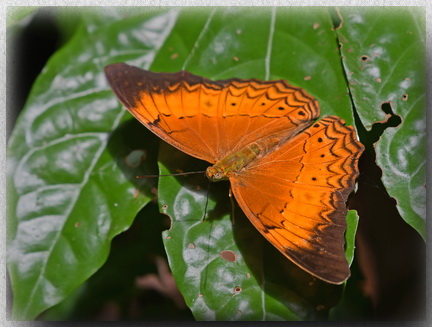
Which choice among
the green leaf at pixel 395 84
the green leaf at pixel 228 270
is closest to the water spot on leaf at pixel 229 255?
the green leaf at pixel 228 270

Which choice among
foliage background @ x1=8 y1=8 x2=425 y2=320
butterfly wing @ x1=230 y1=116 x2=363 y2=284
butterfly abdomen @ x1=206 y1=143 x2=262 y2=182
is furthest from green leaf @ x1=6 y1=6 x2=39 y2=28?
butterfly wing @ x1=230 y1=116 x2=363 y2=284

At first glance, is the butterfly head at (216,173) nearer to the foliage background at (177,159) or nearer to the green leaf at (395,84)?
the foliage background at (177,159)

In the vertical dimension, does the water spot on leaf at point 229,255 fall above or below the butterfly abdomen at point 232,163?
below

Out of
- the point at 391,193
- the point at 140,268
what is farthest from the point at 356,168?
the point at 140,268

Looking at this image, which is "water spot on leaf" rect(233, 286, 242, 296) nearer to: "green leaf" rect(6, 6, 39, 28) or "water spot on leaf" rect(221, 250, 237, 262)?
"water spot on leaf" rect(221, 250, 237, 262)

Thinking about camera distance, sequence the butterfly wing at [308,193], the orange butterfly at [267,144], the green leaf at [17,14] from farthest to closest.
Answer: the green leaf at [17,14]
the orange butterfly at [267,144]
the butterfly wing at [308,193]

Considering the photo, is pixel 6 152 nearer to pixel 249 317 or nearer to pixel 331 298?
pixel 249 317

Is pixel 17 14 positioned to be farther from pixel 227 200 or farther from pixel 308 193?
pixel 308 193
